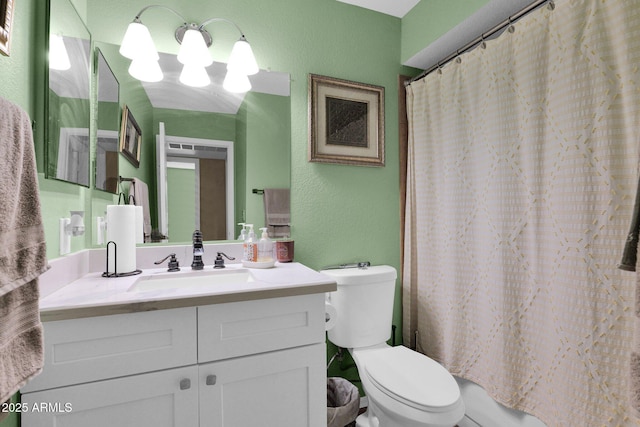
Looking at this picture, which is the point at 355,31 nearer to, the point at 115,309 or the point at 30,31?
the point at 30,31

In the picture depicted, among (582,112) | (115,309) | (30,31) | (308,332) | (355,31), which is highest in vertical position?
(355,31)

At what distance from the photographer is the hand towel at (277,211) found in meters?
1.65

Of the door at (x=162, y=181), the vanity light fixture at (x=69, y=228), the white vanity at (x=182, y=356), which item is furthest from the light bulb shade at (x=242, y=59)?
the white vanity at (x=182, y=356)

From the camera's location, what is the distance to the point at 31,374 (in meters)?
0.64

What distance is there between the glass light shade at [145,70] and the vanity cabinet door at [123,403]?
129cm

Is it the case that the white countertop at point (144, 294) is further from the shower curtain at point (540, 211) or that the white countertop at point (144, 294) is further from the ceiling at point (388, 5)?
the ceiling at point (388, 5)

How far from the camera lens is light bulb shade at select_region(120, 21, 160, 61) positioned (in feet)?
4.40

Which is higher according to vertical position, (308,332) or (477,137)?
(477,137)

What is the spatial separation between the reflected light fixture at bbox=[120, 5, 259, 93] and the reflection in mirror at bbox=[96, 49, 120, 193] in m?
0.11

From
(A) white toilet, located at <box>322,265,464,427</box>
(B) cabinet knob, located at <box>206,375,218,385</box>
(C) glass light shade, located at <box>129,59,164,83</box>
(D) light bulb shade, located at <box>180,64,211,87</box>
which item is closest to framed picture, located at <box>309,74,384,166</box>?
(D) light bulb shade, located at <box>180,64,211,87</box>

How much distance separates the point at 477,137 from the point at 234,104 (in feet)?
4.11

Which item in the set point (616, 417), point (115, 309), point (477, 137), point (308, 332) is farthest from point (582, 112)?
point (115, 309)

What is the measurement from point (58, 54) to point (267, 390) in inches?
53.7

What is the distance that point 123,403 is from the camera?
2.95 feet
